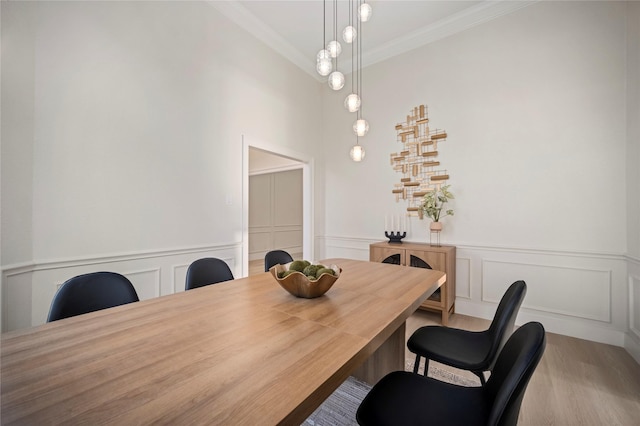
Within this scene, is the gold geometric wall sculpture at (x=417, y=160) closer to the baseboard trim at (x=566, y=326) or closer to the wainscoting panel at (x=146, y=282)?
the baseboard trim at (x=566, y=326)

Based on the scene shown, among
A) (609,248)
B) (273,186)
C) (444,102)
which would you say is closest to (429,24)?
(444,102)

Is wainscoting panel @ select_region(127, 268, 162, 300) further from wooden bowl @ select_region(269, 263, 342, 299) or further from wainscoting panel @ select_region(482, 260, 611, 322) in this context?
wainscoting panel @ select_region(482, 260, 611, 322)

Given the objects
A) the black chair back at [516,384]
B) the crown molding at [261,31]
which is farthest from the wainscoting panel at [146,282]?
the crown molding at [261,31]

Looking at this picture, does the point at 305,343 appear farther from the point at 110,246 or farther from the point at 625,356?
the point at 625,356

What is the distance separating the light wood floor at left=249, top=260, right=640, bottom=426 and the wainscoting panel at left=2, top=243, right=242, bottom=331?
221 centimetres

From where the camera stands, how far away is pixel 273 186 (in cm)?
732

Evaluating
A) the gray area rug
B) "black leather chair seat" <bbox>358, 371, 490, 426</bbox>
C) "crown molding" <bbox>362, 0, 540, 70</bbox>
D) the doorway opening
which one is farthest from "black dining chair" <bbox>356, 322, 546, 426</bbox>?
the doorway opening

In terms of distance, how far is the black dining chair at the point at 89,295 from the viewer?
1.27 meters

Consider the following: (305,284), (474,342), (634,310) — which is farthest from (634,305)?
(305,284)

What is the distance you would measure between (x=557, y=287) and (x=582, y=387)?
1.11m

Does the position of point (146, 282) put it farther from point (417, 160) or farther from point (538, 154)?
point (538, 154)

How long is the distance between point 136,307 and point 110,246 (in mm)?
1171

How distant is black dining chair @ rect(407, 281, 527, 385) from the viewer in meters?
1.25

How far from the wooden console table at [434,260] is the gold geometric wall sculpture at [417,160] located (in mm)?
572
